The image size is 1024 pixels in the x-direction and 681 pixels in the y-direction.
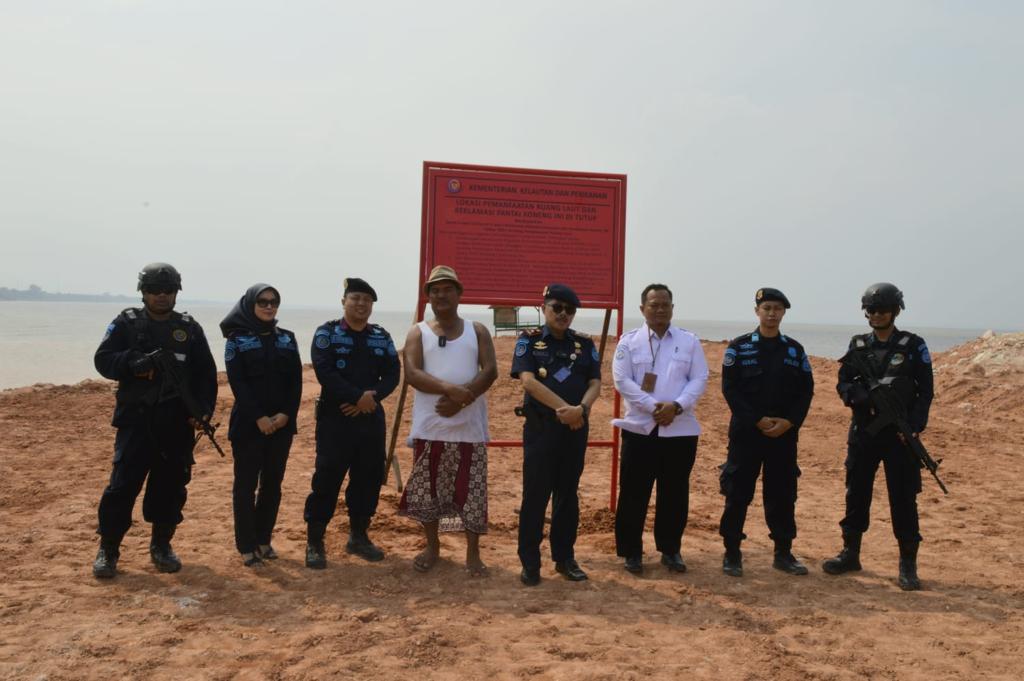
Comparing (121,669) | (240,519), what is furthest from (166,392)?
(121,669)

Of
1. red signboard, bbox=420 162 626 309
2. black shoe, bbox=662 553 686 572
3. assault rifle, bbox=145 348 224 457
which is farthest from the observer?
red signboard, bbox=420 162 626 309

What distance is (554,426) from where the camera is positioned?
14.4ft

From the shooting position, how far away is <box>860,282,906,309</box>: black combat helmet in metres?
4.55

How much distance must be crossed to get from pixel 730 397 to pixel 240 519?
10.2 feet

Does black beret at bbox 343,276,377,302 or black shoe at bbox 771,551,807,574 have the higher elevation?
black beret at bbox 343,276,377,302

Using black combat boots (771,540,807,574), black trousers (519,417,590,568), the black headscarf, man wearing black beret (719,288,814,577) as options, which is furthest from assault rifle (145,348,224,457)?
black combat boots (771,540,807,574)

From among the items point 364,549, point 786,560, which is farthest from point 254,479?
point 786,560

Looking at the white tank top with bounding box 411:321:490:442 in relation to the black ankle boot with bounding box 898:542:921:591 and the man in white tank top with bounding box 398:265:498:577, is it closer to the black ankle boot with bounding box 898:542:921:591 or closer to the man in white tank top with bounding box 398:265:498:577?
the man in white tank top with bounding box 398:265:498:577

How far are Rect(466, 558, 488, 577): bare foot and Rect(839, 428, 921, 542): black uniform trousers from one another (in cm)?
237

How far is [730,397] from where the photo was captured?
4.62m

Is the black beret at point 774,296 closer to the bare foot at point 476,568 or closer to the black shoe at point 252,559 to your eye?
the bare foot at point 476,568

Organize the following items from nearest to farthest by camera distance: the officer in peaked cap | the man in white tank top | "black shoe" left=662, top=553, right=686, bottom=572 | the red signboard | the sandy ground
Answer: the sandy ground → the officer in peaked cap → the man in white tank top → "black shoe" left=662, top=553, right=686, bottom=572 → the red signboard

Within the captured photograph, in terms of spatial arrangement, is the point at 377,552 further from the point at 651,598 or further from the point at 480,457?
the point at 651,598

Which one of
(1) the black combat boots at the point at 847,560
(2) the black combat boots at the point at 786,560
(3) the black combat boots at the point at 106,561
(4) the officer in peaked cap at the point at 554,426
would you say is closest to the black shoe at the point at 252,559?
(3) the black combat boots at the point at 106,561
